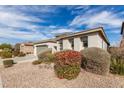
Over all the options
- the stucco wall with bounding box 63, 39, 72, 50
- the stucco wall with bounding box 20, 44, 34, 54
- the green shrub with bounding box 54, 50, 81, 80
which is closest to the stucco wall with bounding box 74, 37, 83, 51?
the stucco wall with bounding box 63, 39, 72, 50

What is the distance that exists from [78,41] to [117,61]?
3445mm

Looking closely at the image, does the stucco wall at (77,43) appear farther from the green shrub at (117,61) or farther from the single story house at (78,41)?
the green shrub at (117,61)

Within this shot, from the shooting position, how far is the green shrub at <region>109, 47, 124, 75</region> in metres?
7.55

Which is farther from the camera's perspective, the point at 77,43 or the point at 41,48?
the point at 41,48

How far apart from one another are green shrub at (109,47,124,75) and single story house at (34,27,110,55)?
718mm

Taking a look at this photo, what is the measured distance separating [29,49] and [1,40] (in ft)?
11.7

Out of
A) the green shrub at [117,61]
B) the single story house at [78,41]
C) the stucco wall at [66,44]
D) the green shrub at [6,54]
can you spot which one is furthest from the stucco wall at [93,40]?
the green shrub at [6,54]

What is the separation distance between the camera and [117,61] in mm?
7930

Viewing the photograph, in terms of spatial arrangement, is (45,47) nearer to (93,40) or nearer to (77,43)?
(77,43)

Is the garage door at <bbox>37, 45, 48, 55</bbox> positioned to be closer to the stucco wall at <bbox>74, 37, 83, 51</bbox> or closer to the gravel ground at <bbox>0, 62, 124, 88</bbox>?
the stucco wall at <bbox>74, 37, 83, 51</bbox>

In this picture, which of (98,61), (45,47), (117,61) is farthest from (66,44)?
(117,61)

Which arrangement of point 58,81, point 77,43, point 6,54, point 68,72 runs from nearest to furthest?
point 58,81 → point 68,72 → point 77,43 → point 6,54

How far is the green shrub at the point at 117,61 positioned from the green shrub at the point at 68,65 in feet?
6.56
